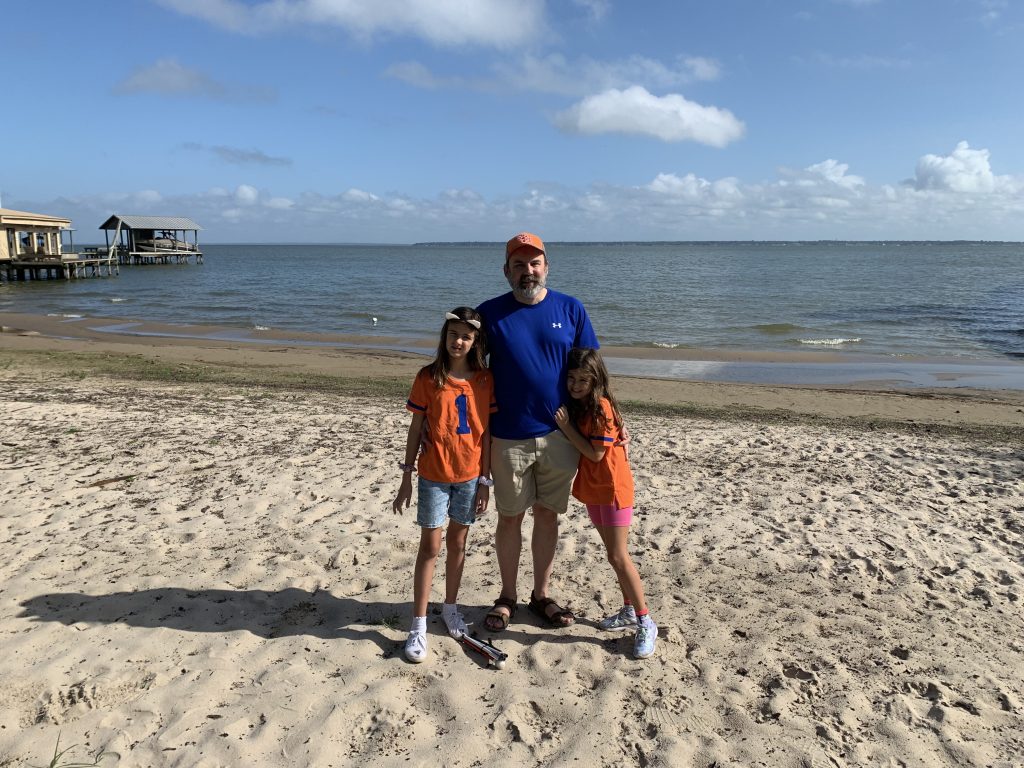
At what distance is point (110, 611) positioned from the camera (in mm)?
3785

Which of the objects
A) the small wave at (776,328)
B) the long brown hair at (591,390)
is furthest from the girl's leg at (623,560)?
the small wave at (776,328)

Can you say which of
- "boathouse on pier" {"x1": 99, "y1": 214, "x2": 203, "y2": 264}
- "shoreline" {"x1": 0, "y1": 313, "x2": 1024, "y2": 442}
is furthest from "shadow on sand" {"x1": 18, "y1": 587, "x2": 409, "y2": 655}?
"boathouse on pier" {"x1": 99, "y1": 214, "x2": 203, "y2": 264}

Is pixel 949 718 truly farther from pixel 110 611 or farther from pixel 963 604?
pixel 110 611

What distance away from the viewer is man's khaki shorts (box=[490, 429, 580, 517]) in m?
3.45

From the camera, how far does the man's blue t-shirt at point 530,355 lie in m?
3.35

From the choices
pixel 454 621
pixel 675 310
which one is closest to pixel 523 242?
pixel 454 621

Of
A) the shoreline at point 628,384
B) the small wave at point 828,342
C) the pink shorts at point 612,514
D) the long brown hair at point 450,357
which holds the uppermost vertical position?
the long brown hair at point 450,357

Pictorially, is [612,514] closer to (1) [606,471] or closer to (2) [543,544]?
(1) [606,471]

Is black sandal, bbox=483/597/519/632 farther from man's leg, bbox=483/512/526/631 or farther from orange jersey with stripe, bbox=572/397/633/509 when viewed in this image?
orange jersey with stripe, bbox=572/397/633/509

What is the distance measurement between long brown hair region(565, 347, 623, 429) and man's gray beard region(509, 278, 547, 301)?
33cm

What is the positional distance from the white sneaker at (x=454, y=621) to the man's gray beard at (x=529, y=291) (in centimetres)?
165

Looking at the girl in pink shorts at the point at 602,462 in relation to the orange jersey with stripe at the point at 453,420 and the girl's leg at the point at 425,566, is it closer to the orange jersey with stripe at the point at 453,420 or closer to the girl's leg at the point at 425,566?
the orange jersey with stripe at the point at 453,420

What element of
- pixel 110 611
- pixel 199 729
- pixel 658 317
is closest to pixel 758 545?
pixel 199 729

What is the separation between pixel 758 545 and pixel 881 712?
6.08 ft
